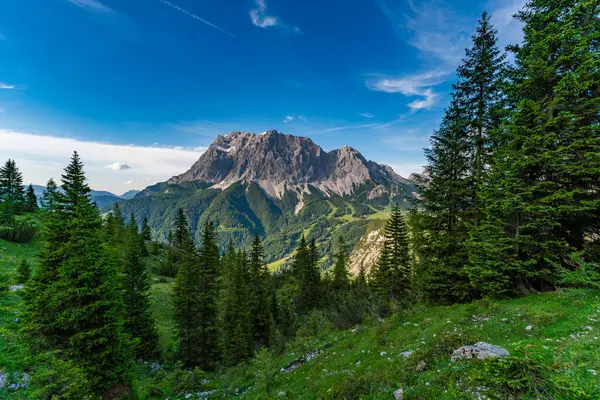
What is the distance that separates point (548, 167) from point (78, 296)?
29.1 m

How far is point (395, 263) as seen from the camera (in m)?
37.8

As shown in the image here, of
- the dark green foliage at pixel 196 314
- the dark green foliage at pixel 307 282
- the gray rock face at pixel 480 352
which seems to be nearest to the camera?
the gray rock face at pixel 480 352

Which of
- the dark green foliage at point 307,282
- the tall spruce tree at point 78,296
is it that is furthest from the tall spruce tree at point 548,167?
the dark green foliage at point 307,282

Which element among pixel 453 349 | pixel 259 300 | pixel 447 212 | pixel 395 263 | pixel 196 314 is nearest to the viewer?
pixel 453 349

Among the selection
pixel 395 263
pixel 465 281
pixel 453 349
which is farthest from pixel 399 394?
pixel 395 263

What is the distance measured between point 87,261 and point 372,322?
2019 centimetres

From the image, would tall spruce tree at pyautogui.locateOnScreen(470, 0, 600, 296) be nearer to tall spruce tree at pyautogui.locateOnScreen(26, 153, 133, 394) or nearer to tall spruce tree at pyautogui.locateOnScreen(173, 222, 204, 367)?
tall spruce tree at pyautogui.locateOnScreen(26, 153, 133, 394)

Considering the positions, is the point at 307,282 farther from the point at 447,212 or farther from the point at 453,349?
the point at 453,349

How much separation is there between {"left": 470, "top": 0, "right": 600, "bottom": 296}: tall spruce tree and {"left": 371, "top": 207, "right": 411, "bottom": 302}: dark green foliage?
72.1ft

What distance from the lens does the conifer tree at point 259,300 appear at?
35.6 metres

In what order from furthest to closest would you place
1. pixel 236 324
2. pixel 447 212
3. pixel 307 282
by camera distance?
1. pixel 307 282
2. pixel 236 324
3. pixel 447 212

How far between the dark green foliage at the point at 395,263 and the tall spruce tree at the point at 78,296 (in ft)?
107

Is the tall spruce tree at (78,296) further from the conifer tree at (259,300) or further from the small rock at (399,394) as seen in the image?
the conifer tree at (259,300)

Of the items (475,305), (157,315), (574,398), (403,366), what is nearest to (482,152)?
(475,305)
